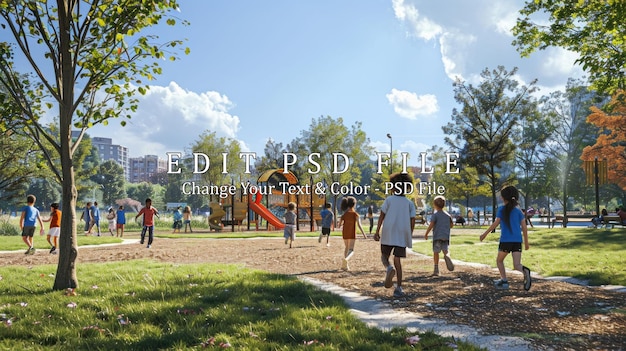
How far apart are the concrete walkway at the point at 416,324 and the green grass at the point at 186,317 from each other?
0.25 metres

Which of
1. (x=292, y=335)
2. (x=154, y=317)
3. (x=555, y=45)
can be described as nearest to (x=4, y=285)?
(x=154, y=317)

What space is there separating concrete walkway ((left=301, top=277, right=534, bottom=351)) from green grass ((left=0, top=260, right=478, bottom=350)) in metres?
0.25

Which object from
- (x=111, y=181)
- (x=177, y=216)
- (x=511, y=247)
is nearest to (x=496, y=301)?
(x=511, y=247)

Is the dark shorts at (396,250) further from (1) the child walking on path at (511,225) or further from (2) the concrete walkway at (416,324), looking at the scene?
(1) the child walking on path at (511,225)

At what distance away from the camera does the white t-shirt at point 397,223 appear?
7184 mm

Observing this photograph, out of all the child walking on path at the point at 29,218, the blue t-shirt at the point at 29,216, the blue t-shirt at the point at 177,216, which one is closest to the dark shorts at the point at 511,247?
the child walking on path at the point at 29,218

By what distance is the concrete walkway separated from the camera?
4598 mm

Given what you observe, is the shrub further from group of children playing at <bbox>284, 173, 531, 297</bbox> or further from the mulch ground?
group of children playing at <bbox>284, 173, 531, 297</bbox>

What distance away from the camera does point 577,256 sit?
1369 centimetres

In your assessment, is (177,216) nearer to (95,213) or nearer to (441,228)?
(95,213)

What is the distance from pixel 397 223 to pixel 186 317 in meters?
3.43

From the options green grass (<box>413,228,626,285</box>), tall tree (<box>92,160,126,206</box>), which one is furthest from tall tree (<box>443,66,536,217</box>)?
tall tree (<box>92,160,126,206</box>)

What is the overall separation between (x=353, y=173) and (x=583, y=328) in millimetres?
43994

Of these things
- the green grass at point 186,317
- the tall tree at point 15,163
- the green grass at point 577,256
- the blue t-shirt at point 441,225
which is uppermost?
the tall tree at point 15,163
